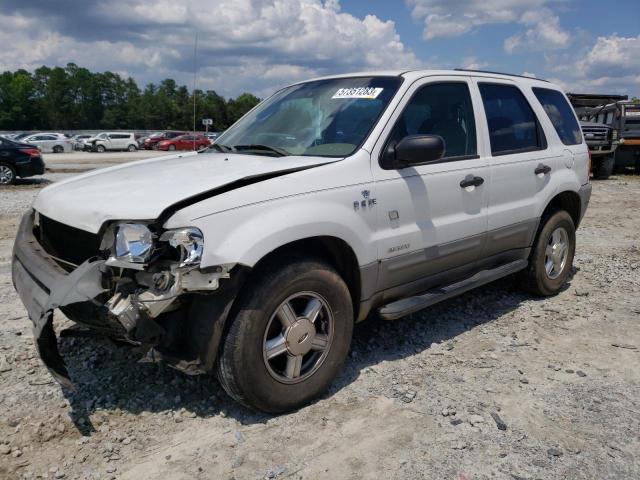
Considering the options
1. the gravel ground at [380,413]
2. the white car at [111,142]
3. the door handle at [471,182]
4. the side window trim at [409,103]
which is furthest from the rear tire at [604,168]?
the white car at [111,142]

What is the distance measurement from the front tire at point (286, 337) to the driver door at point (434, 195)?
47cm

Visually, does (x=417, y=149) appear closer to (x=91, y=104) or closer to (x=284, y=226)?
(x=284, y=226)

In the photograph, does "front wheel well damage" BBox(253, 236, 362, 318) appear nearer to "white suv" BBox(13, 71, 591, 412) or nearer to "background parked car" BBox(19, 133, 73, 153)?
"white suv" BBox(13, 71, 591, 412)

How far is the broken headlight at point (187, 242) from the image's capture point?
2.68 meters

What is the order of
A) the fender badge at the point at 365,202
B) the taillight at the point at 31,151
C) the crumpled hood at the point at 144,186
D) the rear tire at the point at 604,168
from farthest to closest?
the rear tire at the point at 604,168, the taillight at the point at 31,151, the fender badge at the point at 365,202, the crumpled hood at the point at 144,186

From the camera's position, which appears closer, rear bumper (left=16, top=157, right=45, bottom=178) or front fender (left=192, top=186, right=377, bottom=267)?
front fender (left=192, top=186, right=377, bottom=267)

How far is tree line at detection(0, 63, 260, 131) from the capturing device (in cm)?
10175

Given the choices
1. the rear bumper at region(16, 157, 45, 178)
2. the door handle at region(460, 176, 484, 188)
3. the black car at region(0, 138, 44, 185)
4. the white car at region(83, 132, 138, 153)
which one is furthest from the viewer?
the white car at region(83, 132, 138, 153)

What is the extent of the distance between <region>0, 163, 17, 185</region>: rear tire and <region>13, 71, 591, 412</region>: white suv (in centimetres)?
1218

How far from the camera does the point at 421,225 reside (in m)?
3.74

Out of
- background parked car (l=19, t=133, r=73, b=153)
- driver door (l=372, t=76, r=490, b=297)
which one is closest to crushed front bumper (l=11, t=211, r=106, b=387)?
driver door (l=372, t=76, r=490, b=297)

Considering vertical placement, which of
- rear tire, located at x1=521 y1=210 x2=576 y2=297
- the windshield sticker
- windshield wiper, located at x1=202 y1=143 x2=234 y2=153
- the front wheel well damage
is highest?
the windshield sticker

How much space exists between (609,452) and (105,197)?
9.80 ft

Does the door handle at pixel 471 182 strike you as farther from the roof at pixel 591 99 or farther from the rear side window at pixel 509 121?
the roof at pixel 591 99
